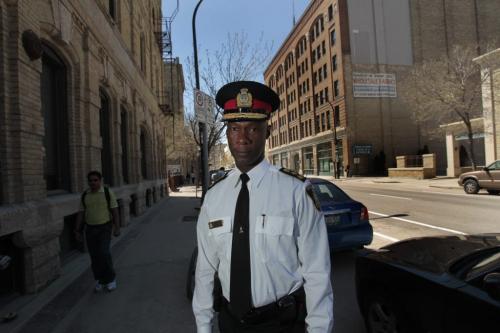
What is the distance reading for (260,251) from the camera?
1826mm

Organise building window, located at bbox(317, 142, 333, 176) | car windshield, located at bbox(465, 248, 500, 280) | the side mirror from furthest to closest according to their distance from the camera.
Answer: building window, located at bbox(317, 142, 333, 176) → car windshield, located at bbox(465, 248, 500, 280) → the side mirror

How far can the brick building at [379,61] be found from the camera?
41219 mm

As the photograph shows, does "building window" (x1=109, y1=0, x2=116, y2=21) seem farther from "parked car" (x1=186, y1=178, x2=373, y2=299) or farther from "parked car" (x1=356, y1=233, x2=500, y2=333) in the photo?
"parked car" (x1=356, y1=233, x2=500, y2=333)

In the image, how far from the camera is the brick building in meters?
41.2

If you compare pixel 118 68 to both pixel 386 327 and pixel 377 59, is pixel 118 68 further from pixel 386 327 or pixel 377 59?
pixel 377 59

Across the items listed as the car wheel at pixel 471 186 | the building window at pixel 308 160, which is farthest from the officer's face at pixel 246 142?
the building window at pixel 308 160

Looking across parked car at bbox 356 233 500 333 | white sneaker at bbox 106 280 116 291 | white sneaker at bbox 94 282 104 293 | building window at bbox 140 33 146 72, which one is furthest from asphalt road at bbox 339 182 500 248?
building window at bbox 140 33 146 72

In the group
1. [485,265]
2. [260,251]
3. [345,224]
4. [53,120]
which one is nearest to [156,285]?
[345,224]

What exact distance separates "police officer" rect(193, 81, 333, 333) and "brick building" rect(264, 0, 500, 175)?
1514 inches

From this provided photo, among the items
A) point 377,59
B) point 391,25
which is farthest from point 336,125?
point 391,25

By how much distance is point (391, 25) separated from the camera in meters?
42.8

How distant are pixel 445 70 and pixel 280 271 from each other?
96.5 feet

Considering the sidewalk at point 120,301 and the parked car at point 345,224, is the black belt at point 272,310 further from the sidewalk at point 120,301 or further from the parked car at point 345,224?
the parked car at point 345,224

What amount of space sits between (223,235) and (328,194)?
17.9 ft
